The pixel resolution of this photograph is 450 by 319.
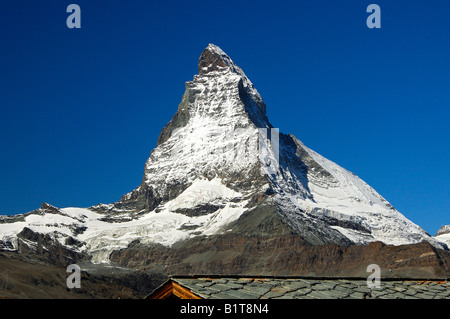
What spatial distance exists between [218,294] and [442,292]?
5976mm

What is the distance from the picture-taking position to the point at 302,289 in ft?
50.0

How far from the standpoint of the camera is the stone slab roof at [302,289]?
14.0 metres

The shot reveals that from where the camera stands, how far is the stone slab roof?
14.0 meters
